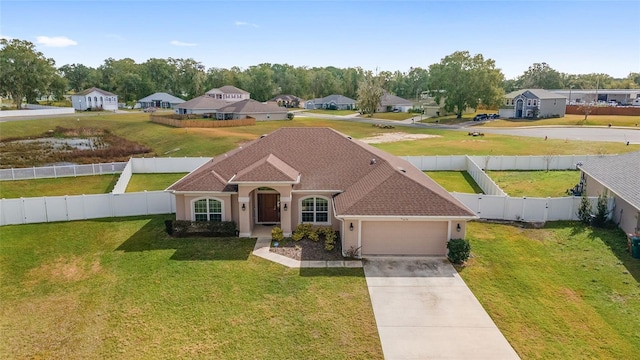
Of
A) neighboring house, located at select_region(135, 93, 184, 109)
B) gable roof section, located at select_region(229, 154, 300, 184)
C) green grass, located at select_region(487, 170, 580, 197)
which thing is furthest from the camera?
neighboring house, located at select_region(135, 93, 184, 109)

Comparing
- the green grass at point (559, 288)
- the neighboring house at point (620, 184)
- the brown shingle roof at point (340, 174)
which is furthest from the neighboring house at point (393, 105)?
the green grass at point (559, 288)

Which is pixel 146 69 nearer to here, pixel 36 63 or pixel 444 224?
pixel 36 63

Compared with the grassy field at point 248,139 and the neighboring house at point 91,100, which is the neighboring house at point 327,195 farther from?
the neighboring house at point 91,100

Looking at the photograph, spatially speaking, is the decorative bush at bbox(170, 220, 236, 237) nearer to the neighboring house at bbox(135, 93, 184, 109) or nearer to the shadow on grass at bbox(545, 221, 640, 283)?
the shadow on grass at bbox(545, 221, 640, 283)

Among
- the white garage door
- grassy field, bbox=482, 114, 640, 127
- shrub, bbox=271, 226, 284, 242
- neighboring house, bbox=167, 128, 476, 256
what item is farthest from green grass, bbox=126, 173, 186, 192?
grassy field, bbox=482, 114, 640, 127

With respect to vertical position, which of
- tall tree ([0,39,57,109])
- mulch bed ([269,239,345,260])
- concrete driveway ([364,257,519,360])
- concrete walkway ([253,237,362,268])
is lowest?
concrete driveway ([364,257,519,360])

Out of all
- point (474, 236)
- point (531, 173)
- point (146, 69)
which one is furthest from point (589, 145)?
point (146, 69)
